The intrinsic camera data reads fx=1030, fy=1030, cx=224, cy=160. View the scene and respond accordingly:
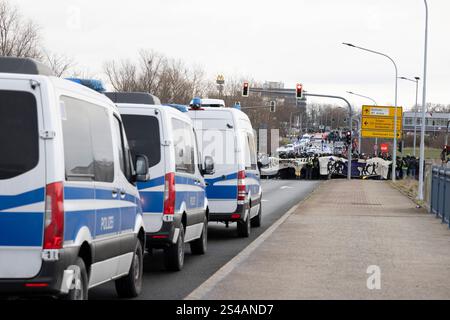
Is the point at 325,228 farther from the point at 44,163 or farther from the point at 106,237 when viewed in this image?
the point at 44,163

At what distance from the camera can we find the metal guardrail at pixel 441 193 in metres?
23.9

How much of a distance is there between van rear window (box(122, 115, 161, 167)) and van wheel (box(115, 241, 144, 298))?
2.14m

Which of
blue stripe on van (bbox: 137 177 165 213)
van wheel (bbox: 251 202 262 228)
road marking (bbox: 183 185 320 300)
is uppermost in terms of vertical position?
blue stripe on van (bbox: 137 177 165 213)

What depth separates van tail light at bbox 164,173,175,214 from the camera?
511 inches

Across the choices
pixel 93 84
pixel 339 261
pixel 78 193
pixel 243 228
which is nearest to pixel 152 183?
pixel 93 84

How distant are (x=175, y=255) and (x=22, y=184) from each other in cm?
607

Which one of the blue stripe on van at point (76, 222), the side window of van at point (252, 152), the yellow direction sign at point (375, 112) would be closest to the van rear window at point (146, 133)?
the blue stripe on van at point (76, 222)

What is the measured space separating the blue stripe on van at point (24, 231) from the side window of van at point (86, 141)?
0.51 m

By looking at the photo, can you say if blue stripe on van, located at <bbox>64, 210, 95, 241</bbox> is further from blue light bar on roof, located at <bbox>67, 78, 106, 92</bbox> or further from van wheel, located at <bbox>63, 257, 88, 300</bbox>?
blue light bar on roof, located at <bbox>67, 78, 106, 92</bbox>

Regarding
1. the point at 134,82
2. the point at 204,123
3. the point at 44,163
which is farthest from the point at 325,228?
the point at 134,82

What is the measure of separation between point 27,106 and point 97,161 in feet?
4.82

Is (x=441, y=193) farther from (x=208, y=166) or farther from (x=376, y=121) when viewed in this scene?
(x=376, y=121)

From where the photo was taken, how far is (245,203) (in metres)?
19.3

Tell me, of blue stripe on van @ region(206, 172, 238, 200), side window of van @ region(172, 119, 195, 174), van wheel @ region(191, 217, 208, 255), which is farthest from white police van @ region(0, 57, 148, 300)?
blue stripe on van @ region(206, 172, 238, 200)
